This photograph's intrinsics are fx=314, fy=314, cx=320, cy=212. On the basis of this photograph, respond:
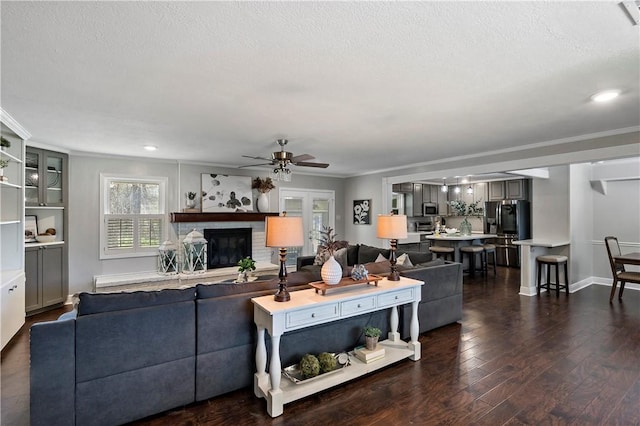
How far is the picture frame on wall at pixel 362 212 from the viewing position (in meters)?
7.44

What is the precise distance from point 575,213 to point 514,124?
3.54m

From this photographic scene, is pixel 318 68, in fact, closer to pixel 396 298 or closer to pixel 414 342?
pixel 396 298

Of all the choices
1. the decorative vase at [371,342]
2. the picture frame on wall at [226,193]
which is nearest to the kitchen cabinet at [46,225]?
the picture frame on wall at [226,193]

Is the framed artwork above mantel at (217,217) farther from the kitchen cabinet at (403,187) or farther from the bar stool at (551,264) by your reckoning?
the bar stool at (551,264)

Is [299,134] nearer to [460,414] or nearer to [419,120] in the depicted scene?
[419,120]

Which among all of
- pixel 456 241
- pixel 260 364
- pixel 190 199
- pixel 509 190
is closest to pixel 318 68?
pixel 260 364

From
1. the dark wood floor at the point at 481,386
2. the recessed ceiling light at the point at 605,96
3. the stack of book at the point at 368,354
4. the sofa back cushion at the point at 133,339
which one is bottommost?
the dark wood floor at the point at 481,386

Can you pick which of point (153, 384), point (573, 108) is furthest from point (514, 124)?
point (153, 384)

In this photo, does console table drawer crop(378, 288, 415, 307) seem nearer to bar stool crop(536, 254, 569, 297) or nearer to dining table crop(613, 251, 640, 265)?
bar stool crop(536, 254, 569, 297)

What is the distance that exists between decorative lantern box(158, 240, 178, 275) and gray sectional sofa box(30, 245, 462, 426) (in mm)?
3163

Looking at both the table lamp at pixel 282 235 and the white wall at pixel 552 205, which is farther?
the white wall at pixel 552 205

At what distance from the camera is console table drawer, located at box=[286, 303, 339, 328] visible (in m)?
2.29

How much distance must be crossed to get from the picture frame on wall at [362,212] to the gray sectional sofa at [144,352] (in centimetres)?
492

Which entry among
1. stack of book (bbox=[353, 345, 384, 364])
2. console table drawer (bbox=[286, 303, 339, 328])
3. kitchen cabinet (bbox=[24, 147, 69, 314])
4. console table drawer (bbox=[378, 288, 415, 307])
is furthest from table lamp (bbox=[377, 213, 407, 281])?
kitchen cabinet (bbox=[24, 147, 69, 314])
